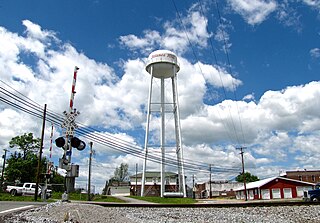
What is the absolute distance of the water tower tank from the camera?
44.5m

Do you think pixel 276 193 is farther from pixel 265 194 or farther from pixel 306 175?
pixel 306 175

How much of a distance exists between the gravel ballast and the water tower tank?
29634 millimetres

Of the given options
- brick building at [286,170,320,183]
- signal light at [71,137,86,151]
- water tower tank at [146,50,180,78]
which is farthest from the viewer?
brick building at [286,170,320,183]

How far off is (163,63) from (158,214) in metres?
31.3

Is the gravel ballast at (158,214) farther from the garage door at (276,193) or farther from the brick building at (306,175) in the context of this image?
Answer: the brick building at (306,175)

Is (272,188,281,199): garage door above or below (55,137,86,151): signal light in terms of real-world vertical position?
below

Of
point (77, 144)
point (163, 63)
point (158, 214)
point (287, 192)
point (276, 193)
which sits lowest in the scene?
point (158, 214)

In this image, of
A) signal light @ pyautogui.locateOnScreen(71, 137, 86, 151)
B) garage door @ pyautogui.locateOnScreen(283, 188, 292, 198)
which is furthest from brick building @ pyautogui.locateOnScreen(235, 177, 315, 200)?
signal light @ pyautogui.locateOnScreen(71, 137, 86, 151)

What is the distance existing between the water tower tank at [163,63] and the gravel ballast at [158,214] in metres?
29.6

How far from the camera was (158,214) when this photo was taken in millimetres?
15344

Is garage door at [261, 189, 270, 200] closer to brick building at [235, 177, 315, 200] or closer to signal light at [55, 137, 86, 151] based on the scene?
brick building at [235, 177, 315, 200]

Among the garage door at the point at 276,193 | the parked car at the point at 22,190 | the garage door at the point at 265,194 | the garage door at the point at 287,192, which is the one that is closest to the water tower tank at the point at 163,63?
the parked car at the point at 22,190

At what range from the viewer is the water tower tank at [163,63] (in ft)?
146

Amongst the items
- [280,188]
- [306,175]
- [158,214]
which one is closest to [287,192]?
[280,188]
